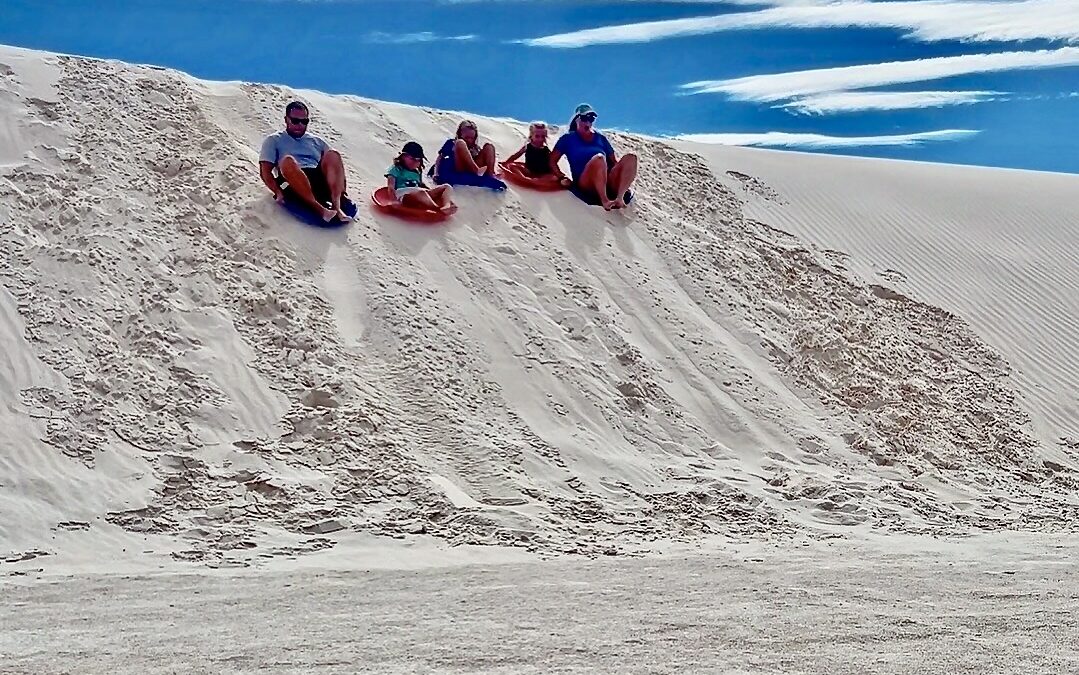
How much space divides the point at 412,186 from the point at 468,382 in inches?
99.0

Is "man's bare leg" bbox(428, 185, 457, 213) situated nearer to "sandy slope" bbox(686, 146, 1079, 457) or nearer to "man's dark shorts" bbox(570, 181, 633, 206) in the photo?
"man's dark shorts" bbox(570, 181, 633, 206)

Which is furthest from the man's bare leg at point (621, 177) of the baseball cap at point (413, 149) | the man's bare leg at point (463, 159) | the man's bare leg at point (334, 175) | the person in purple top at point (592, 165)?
the man's bare leg at point (334, 175)

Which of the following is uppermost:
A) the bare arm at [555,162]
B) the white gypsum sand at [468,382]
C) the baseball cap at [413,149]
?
the bare arm at [555,162]

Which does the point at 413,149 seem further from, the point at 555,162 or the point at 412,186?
the point at 555,162

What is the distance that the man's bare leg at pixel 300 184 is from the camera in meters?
9.05

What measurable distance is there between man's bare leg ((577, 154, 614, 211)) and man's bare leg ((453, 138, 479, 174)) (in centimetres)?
118

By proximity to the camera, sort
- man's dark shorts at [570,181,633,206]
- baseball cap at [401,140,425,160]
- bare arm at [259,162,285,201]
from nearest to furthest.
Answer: bare arm at [259,162,285,201], baseball cap at [401,140,425,160], man's dark shorts at [570,181,633,206]

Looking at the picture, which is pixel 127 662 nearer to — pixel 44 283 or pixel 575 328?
pixel 44 283

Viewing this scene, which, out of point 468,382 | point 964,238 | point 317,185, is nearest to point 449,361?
point 468,382

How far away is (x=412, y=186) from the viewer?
979 cm

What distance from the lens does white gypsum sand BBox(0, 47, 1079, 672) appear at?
588 cm

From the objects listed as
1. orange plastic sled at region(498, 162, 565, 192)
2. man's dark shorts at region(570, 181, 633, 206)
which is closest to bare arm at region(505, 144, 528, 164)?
orange plastic sled at region(498, 162, 565, 192)

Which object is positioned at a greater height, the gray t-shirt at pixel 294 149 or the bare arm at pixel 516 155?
the bare arm at pixel 516 155

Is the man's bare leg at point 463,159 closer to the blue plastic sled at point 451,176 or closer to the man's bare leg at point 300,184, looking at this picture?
the blue plastic sled at point 451,176
